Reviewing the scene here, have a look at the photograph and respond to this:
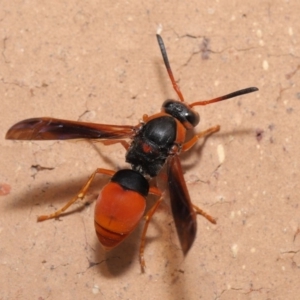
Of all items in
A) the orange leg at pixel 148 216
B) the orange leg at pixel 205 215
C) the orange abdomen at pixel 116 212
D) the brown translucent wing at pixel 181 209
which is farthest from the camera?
the orange leg at pixel 205 215

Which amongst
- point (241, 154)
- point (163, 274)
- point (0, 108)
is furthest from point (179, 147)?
point (0, 108)

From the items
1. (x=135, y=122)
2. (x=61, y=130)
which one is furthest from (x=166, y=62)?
(x=61, y=130)

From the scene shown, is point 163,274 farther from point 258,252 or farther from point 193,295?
→ point 258,252

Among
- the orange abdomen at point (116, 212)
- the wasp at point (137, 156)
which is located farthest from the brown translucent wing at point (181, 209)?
the orange abdomen at point (116, 212)

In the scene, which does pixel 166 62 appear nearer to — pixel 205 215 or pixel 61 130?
pixel 61 130

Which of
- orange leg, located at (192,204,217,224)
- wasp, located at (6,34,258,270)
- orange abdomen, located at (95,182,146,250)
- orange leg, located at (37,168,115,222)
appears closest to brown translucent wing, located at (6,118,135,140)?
wasp, located at (6,34,258,270)

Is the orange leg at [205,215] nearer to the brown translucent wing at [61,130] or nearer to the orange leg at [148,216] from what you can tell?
the orange leg at [148,216]

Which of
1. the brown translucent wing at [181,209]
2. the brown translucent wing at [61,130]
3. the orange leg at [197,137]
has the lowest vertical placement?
the orange leg at [197,137]

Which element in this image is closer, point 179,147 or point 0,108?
point 179,147
